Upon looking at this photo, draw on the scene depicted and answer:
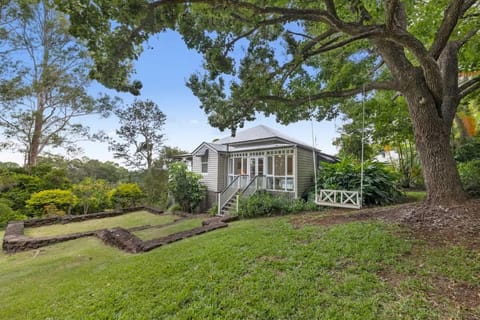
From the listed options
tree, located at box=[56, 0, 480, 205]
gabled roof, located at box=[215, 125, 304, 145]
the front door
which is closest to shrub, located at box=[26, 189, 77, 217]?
gabled roof, located at box=[215, 125, 304, 145]

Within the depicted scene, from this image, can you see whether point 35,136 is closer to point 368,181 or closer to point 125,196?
point 125,196

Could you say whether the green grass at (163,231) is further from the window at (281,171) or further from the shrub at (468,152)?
the shrub at (468,152)

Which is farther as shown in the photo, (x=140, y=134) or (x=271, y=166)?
(x=140, y=134)

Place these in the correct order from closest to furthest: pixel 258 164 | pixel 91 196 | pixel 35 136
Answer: pixel 258 164 < pixel 91 196 < pixel 35 136

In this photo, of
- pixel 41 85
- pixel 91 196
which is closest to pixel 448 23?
pixel 91 196

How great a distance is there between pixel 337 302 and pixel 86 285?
4185 millimetres

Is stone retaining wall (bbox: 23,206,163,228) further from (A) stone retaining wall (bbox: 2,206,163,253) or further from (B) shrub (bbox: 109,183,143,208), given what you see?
(B) shrub (bbox: 109,183,143,208)

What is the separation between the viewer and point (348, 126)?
15.4 meters

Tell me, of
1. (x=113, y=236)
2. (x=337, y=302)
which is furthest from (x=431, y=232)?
(x=113, y=236)

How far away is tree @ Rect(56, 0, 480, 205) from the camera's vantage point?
13.6 feet

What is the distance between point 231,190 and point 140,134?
448 inches

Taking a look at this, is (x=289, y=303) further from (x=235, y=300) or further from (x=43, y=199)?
Result: (x=43, y=199)

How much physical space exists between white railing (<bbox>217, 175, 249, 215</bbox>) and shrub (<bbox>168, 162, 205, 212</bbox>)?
2.47m

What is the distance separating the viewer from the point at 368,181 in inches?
346
